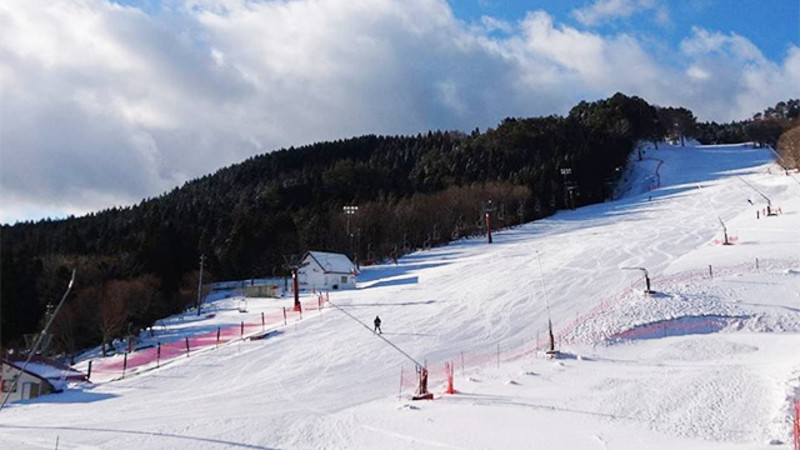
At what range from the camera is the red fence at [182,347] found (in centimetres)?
3194

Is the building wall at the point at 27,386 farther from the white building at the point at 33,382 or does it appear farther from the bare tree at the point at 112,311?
the bare tree at the point at 112,311

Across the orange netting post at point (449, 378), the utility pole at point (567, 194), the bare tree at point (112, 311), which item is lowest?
the orange netting post at point (449, 378)

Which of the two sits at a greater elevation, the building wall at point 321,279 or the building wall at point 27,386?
the building wall at point 321,279

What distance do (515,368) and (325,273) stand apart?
104 ft

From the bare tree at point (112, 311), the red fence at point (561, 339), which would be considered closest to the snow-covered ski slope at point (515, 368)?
the red fence at point (561, 339)

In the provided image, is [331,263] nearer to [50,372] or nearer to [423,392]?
[50,372]

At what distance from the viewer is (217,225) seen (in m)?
77.8

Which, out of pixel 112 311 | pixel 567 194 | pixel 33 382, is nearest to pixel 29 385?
pixel 33 382

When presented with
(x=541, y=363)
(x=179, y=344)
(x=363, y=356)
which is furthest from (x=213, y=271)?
(x=541, y=363)

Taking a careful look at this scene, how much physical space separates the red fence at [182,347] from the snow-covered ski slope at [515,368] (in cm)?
215

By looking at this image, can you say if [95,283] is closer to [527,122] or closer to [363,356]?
[363,356]

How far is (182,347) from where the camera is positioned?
118ft

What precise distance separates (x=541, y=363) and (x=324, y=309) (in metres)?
17.9

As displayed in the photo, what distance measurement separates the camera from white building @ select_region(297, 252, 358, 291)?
5441 centimetres
